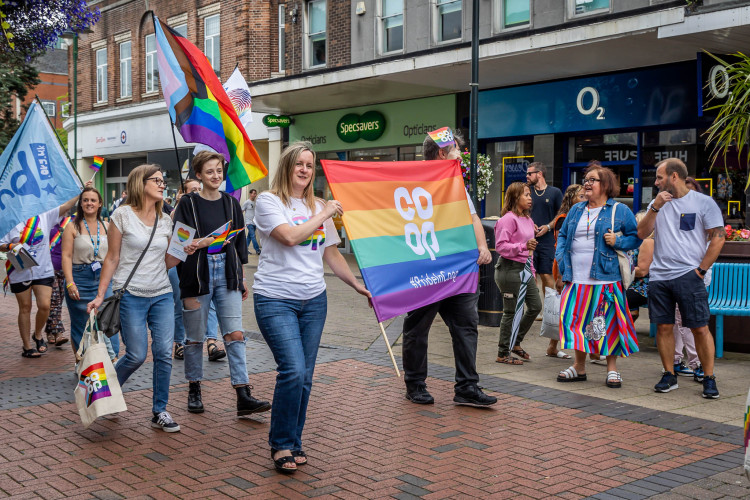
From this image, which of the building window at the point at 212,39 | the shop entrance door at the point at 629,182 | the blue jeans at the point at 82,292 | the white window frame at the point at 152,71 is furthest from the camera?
the white window frame at the point at 152,71

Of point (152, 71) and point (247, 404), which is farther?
point (152, 71)

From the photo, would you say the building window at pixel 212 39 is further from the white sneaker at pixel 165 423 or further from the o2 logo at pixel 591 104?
the white sneaker at pixel 165 423

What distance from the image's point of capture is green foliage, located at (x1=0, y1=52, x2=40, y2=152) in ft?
64.6

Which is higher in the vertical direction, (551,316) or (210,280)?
(210,280)

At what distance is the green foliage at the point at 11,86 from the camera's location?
1970cm

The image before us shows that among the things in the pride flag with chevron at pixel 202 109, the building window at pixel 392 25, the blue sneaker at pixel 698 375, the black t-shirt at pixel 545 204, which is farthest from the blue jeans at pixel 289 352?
the building window at pixel 392 25

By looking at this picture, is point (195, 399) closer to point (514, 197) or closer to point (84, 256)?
point (84, 256)

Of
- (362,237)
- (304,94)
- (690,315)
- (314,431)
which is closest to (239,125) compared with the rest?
(362,237)

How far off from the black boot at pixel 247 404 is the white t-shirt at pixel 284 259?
4.67 ft

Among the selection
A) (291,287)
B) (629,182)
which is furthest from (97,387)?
(629,182)

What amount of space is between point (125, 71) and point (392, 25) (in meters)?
15.6

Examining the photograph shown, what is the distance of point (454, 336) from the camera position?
6.48m

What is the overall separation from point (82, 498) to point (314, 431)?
1812 mm

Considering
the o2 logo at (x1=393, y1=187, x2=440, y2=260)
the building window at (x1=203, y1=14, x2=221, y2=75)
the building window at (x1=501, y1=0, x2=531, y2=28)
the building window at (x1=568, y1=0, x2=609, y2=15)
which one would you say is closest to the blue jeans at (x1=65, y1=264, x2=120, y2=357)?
the o2 logo at (x1=393, y1=187, x2=440, y2=260)
